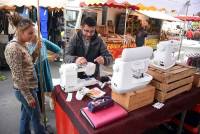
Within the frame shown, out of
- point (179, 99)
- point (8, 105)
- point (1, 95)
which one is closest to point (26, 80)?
point (179, 99)

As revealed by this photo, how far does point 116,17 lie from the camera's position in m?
5.59

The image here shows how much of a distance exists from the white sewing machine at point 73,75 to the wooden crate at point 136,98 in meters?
0.34

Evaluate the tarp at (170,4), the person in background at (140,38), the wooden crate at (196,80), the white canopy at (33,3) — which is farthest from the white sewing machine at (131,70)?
the white canopy at (33,3)

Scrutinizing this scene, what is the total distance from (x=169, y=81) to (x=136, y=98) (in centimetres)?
39

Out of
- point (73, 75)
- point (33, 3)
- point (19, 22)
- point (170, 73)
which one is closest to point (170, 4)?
point (170, 73)

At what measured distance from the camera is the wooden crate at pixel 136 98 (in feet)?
4.61

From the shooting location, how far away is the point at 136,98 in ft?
4.70

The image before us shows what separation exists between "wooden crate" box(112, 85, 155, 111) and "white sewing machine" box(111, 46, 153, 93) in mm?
44

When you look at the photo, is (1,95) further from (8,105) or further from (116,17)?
(116,17)

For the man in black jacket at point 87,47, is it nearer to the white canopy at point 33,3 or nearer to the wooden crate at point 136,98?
the wooden crate at point 136,98

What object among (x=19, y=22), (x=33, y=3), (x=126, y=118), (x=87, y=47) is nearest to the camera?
(x=126, y=118)

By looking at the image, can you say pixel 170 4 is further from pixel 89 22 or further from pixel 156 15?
pixel 156 15

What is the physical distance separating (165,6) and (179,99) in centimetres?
85

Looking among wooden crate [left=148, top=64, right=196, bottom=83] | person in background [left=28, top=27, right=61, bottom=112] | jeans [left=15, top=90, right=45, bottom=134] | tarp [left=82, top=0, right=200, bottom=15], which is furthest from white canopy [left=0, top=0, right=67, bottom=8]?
wooden crate [left=148, top=64, right=196, bottom=83]
